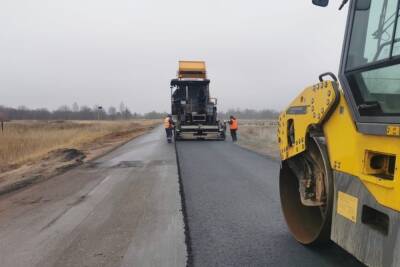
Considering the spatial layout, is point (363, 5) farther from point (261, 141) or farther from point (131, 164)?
point (261, 141)

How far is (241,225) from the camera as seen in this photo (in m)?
5.44

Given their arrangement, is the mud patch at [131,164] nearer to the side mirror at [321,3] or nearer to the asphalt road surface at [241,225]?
the asphalt road surface at [241,225]

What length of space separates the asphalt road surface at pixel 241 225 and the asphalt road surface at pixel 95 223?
259mm

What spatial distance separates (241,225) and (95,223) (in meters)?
1.98

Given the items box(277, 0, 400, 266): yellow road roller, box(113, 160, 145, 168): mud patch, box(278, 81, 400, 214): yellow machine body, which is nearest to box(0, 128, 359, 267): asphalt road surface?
box(277, 0, 400, 266): yellow road roller

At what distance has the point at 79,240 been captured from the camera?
4965 mm

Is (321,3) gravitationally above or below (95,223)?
above

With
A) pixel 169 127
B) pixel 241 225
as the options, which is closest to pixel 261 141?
pixel 169 127

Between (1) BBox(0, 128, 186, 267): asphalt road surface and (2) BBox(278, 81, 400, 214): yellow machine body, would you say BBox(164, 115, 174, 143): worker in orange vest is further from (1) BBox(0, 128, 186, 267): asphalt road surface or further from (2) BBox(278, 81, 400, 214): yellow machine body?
(2) BBox(278, 81, 400, 214): yellow machine body

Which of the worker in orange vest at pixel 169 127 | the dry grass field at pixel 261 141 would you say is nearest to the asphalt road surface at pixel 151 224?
the dry grass field at pixel 261 141

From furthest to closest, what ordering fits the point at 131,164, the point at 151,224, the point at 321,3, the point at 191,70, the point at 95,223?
the point at 191,70 → the point at 131,164 → the point at 95,223 → the point at 151,224 → the point at 321,3

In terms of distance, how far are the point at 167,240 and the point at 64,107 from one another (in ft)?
518

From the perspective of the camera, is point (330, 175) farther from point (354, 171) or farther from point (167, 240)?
point (167, 240)

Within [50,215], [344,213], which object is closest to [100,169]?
[50,215]
